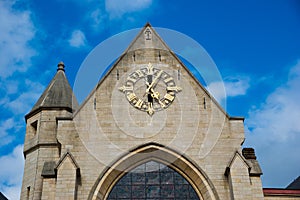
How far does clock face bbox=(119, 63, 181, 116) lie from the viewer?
2102 cm

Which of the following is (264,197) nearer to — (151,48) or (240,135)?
(240,135)

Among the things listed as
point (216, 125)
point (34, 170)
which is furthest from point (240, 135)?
point (34, 170)

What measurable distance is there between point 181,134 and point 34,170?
6910 mm

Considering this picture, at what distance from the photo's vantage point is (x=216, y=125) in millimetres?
20531

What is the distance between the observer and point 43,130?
73.5 ft

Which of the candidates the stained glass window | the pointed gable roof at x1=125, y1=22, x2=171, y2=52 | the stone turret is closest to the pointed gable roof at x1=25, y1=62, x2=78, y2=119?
the stone turret

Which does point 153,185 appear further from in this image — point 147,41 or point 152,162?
point 147,41

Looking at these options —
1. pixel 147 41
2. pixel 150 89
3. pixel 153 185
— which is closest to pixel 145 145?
pixel 153 185

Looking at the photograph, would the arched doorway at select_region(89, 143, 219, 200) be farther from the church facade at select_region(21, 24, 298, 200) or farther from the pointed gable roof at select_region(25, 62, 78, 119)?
the pointed gable roof at select_region(25, 62, 78, 119)

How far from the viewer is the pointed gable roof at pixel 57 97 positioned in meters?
23.4

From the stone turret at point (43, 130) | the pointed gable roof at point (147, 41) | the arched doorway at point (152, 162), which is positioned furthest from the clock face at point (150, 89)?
the stone turret at point (43, 130)

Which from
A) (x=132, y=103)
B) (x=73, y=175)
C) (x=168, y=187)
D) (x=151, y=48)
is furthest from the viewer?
(x=151, y=48)

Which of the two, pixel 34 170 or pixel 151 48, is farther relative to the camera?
pixel 151 48

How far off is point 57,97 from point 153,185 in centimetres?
745
